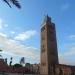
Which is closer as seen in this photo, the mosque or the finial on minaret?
the mosque

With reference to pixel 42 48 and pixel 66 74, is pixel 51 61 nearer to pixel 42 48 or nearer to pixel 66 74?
pixel 42 48

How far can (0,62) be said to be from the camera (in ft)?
192

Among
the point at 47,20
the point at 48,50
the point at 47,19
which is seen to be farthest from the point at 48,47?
the point at 47,19

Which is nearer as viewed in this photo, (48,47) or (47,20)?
(48,47)

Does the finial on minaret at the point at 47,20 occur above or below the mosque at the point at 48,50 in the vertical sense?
above

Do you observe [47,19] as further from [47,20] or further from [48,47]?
[48,47]

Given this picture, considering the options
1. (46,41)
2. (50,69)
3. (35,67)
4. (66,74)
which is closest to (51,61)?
(50,69)

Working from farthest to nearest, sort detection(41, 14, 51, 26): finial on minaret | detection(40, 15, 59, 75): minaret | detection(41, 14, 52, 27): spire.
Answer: detection(41, 14, 51, 26): finial on minaret → detection(41, 14, 52, 27): spire → detection(40, 15, 59, 75): minaret

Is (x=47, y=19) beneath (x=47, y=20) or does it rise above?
above

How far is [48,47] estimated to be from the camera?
82625mm

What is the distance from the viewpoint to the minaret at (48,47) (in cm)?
8000

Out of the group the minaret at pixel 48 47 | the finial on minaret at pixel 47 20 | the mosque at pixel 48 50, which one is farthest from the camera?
the finial on minaret at pixel 47 20

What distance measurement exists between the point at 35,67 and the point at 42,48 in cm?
2281

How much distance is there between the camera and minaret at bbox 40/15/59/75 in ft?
262
